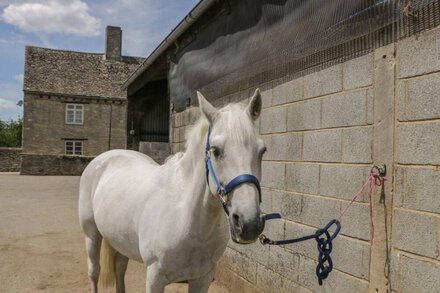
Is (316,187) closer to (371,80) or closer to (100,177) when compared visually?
(371,80)

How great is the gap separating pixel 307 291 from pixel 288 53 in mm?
2118

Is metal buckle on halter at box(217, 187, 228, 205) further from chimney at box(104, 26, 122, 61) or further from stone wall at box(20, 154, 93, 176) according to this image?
chimney at box(104, 26, 122, 61)

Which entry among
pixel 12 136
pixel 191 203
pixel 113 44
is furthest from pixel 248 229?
pixel 12 136

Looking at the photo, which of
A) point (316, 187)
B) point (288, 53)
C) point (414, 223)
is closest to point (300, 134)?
point (316, 187)

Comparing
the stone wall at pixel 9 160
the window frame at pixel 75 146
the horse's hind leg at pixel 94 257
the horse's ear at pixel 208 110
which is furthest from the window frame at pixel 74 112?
the horse's ear at pixel 208 110

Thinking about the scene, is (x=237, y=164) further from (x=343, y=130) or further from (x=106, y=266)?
(x=106, y=266)

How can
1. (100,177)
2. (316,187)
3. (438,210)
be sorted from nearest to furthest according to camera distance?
(438,210) → (316,187) → (100,177)

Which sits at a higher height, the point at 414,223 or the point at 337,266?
the point at 414,223

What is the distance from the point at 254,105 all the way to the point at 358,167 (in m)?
0.96

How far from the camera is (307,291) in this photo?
3230mm

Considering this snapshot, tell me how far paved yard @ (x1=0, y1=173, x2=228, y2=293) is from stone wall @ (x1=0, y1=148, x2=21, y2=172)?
19286 millimetres

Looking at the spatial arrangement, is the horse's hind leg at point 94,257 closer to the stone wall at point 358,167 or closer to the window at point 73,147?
the stone wall at point 358,167

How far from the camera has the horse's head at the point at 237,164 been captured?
1.80 meters

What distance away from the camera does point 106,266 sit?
382cm
